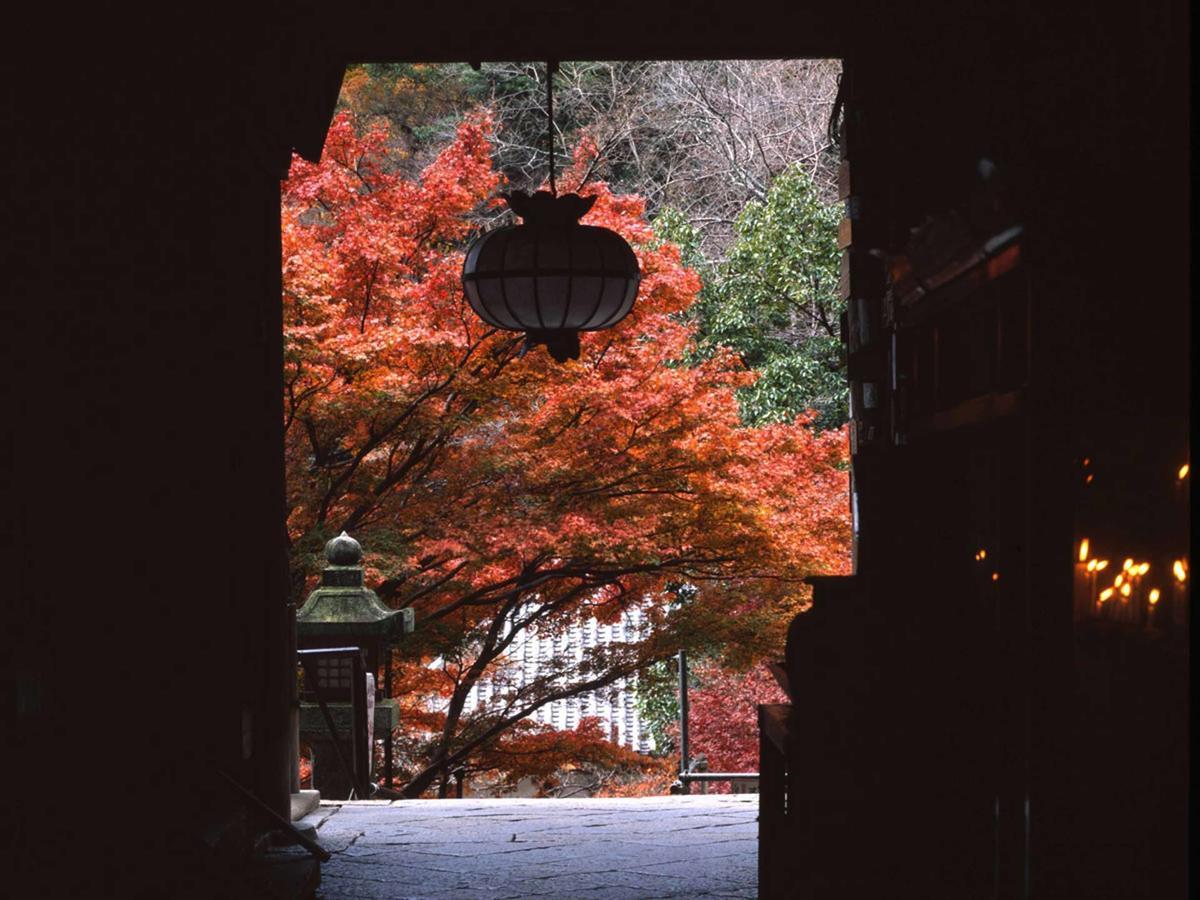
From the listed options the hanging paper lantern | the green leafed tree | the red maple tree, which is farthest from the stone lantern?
the green leafed tree

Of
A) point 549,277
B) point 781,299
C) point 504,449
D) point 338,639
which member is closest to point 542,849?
point 549,277

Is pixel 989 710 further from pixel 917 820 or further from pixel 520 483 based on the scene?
pixel 520 483

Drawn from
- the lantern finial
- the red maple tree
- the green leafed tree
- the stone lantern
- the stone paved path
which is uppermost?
the green leafed tree

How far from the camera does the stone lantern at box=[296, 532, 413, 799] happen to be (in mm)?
10453

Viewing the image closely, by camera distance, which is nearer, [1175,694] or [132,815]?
[1175,694]

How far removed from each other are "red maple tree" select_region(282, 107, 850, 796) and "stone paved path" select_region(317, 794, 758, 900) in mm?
3418

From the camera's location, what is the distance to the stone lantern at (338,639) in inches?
412

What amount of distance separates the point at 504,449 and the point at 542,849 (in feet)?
17.3

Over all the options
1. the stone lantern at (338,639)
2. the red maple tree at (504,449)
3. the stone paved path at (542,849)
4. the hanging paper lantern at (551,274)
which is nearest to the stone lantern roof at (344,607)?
the stone lantern at (338,639)

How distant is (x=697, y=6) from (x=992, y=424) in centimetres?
426

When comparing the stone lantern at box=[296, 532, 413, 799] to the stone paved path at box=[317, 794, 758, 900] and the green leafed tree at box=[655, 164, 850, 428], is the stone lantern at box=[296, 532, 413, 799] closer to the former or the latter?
the stone paved path at box=[317, 794, 758, 900]

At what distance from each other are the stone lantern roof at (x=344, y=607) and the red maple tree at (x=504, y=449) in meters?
1.69

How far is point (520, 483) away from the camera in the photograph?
1273 cm

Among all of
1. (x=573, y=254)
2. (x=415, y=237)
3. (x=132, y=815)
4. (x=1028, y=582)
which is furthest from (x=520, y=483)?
(x=1028, y=582)
